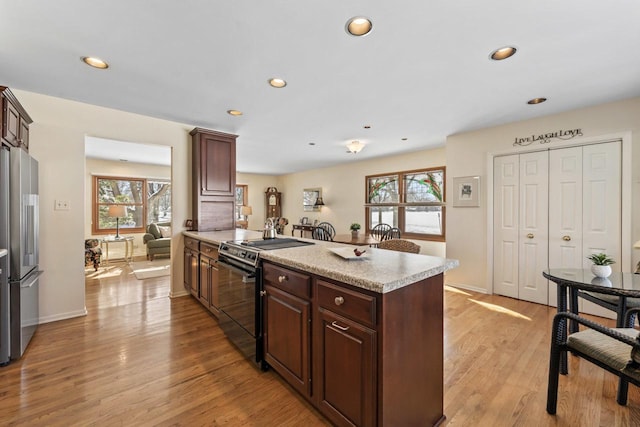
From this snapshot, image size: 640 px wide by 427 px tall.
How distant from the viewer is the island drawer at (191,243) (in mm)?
3238

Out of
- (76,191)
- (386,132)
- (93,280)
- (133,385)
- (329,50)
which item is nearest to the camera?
(133,385)

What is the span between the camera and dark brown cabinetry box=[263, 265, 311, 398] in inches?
61.8

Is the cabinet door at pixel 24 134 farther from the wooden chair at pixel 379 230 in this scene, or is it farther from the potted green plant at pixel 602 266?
the wooden chair at pixel 379 230

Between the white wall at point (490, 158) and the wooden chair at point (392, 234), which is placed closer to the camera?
the white wall at point (490, 158)

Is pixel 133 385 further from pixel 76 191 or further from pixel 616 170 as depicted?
pixel 616 170

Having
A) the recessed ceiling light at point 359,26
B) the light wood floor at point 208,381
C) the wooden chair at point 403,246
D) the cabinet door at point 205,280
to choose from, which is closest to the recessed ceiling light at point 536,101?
the wooden chair at point 403,246

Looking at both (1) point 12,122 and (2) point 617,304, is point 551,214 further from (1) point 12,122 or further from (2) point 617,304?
(1) point 12,122

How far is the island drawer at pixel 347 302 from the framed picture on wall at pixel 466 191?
3.31 metres

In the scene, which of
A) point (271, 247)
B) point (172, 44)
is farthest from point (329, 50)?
point (271, 247)

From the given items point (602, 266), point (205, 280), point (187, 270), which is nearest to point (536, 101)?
point (602, 266)

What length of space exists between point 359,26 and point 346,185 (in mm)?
5158

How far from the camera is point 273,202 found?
8.84 m

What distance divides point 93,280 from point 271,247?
4.09 m

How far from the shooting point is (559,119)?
10.5 feet
